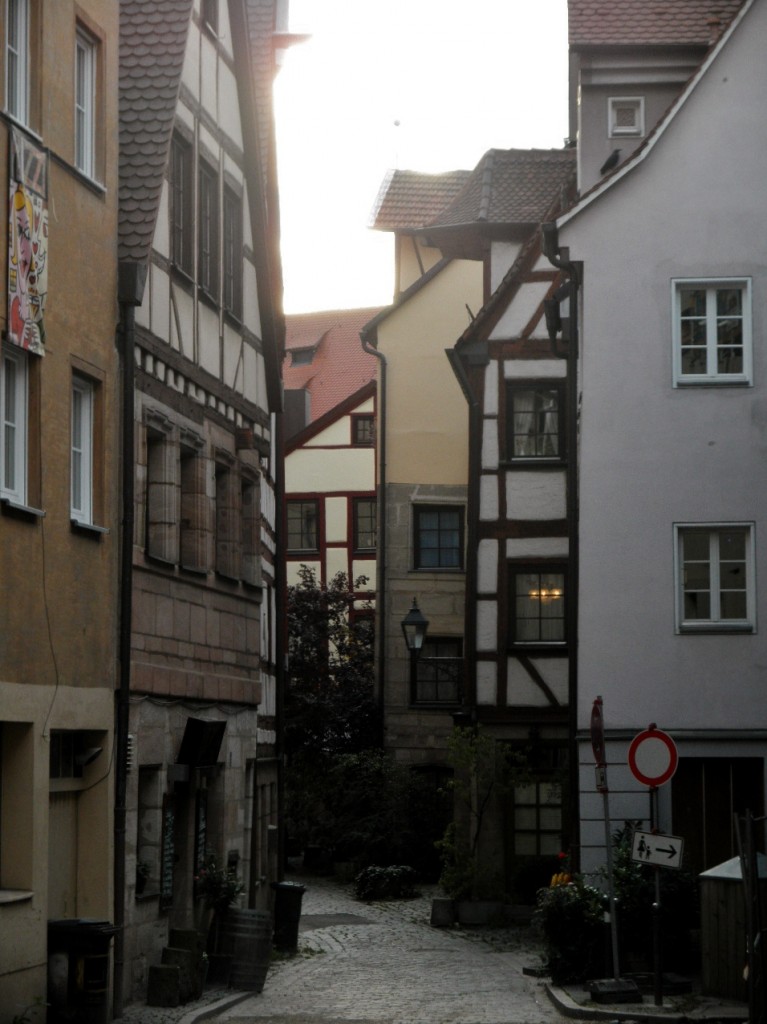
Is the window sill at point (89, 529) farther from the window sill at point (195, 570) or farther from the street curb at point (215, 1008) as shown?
the street curb at point (215, 1008)

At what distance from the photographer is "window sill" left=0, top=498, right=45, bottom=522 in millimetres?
13922

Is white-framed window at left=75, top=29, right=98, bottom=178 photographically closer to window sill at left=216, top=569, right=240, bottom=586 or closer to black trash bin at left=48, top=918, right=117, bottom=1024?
window sill at left=216, top=569, right=240, bottom=586

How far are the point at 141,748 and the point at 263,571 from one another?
7.21 m

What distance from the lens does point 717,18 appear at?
23234 millimetres

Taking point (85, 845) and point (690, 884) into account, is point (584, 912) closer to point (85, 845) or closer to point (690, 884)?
point (690, 884)

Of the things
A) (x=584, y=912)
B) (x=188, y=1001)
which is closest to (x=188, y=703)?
(x=188, y=1001)

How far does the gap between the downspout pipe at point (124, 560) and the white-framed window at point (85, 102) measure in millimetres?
987

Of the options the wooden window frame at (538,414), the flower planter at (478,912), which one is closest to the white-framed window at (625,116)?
the wooden window frame at (538,414)

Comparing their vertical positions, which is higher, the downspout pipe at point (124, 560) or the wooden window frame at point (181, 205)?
the wooden window frame at point (181, 205)

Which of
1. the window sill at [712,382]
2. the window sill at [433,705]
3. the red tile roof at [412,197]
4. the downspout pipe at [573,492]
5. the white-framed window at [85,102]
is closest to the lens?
the white-framed window at [85,102]

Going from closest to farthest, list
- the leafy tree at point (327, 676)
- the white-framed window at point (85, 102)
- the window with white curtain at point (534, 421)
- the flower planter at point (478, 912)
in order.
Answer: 1. the white-framed window at point (85, 102)
2. the flower planter at point (478, 912)
3. the window with white curtain at point (534, 421)
4. the leafy tree at point (327, 676)

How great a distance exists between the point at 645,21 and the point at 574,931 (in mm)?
11680

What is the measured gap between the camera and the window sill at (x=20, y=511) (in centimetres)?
1392

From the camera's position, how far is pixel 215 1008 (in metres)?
16.7
